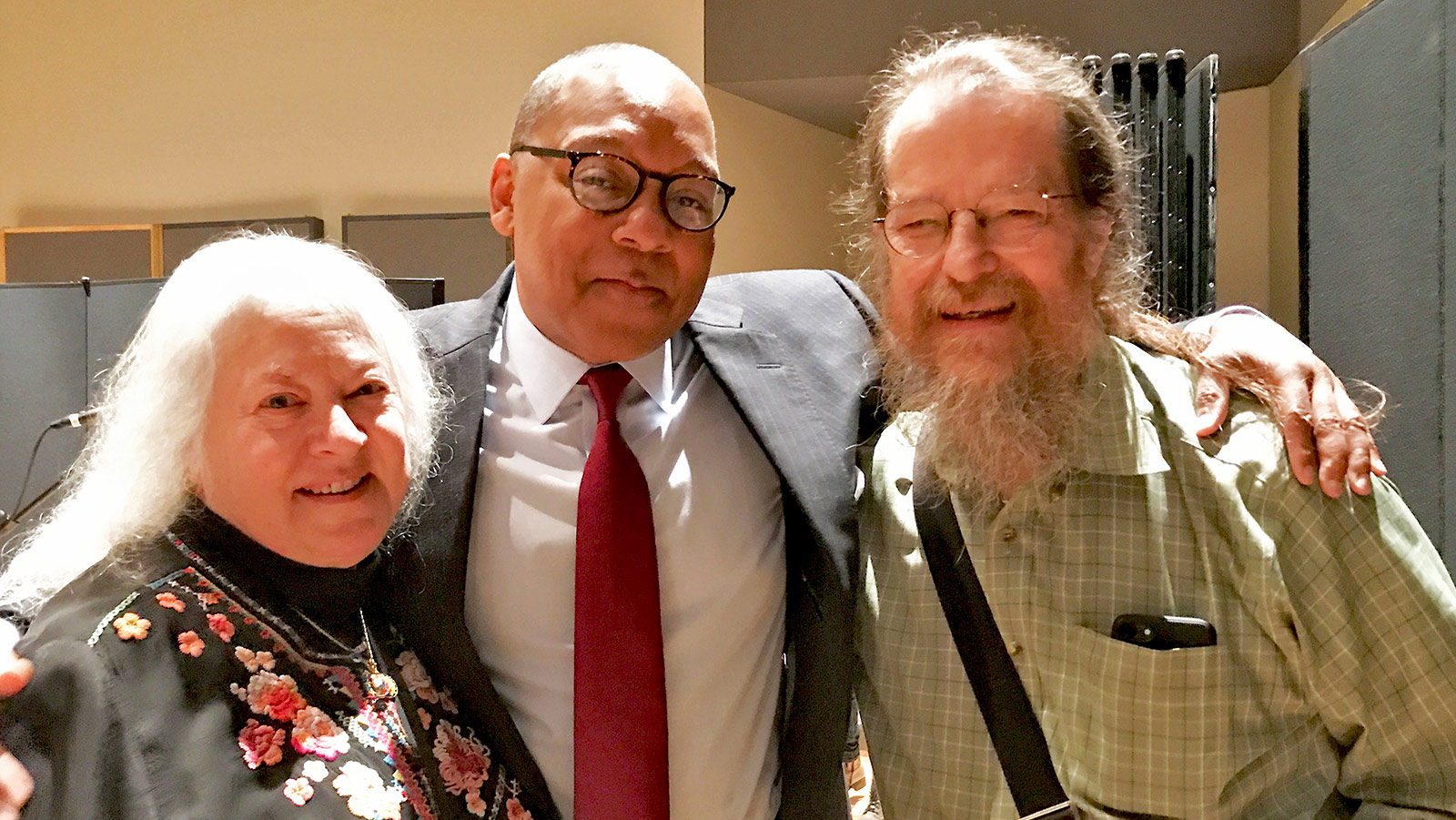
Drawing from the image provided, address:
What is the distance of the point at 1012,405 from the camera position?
4.94 feet

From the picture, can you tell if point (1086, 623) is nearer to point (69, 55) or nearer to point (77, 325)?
point (77, 325)

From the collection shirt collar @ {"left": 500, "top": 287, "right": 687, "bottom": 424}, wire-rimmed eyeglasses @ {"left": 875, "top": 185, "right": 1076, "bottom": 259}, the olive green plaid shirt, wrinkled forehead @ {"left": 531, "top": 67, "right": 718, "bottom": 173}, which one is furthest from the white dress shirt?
wire-rimmed eyeglasses @ {"left": 875, "top": 185, "right": 1076, "bottom": 259}

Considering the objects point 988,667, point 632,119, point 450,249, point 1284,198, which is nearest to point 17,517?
point 632,119

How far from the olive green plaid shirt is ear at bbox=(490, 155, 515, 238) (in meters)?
0.92

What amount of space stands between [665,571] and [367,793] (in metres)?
0.52

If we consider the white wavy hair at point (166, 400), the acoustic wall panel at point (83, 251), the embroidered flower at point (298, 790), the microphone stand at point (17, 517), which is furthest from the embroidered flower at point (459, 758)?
the acoustic wall panel at point (83, 251)

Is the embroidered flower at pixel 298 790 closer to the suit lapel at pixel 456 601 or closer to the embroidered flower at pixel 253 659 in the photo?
the embroidered flower at pixel 253 659

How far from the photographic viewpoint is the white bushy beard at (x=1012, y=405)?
1.48m

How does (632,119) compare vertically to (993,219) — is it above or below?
above

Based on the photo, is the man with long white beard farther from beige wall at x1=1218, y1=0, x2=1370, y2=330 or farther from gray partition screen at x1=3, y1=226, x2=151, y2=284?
gray partition screen at x1=3, y1=226, x2=151, y2=284

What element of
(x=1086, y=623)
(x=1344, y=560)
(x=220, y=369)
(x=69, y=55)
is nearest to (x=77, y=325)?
(x=69, y=55)

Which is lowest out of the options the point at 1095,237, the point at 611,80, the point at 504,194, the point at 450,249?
the point at 1095,237

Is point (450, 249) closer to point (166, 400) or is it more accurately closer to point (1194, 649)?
point (166, 400)

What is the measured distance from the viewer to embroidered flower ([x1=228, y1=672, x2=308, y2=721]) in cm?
119
